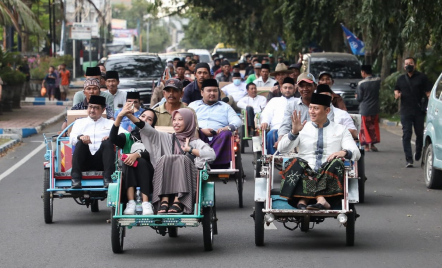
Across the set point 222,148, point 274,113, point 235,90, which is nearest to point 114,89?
point 274,113

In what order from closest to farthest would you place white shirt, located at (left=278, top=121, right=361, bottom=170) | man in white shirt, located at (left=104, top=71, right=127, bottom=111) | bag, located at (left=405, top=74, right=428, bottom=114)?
white shirt, located at (left=278, top=121, right=361, bottom=170), man in white shirt, located at (left=104, top=71, right=127, bottom=111), bag, located at (left=405, top=74, right=428, bottom=114)

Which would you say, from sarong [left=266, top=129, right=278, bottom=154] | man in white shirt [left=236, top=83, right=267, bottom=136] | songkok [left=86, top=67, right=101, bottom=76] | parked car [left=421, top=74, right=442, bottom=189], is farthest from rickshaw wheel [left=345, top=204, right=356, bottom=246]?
man in white shirt [left=236, top=83, right=267, bottom=136]

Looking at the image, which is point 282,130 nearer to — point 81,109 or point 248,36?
point 81,109

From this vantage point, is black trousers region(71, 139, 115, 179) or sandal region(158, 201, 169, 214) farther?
black trousers region(71, 139, 115, 179)

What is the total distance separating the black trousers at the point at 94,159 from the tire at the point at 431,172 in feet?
17.6

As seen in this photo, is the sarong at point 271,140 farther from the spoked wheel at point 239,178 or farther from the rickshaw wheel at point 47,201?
the rickshaw wheel at point 47,201

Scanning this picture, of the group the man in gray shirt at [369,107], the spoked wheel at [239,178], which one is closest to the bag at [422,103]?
the man in gray shirt at [369,107]

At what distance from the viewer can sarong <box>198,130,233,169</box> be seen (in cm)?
1102

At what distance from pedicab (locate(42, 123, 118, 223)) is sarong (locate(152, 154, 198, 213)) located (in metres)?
1.71

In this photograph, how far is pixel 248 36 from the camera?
4525 cm

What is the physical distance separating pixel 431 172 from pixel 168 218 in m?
6.38

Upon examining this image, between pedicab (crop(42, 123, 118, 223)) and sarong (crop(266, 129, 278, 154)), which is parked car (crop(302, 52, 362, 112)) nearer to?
sarong (crop(266, 129, 278, 154))

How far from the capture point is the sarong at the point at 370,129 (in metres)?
18.6

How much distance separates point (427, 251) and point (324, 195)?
1.15 meters
